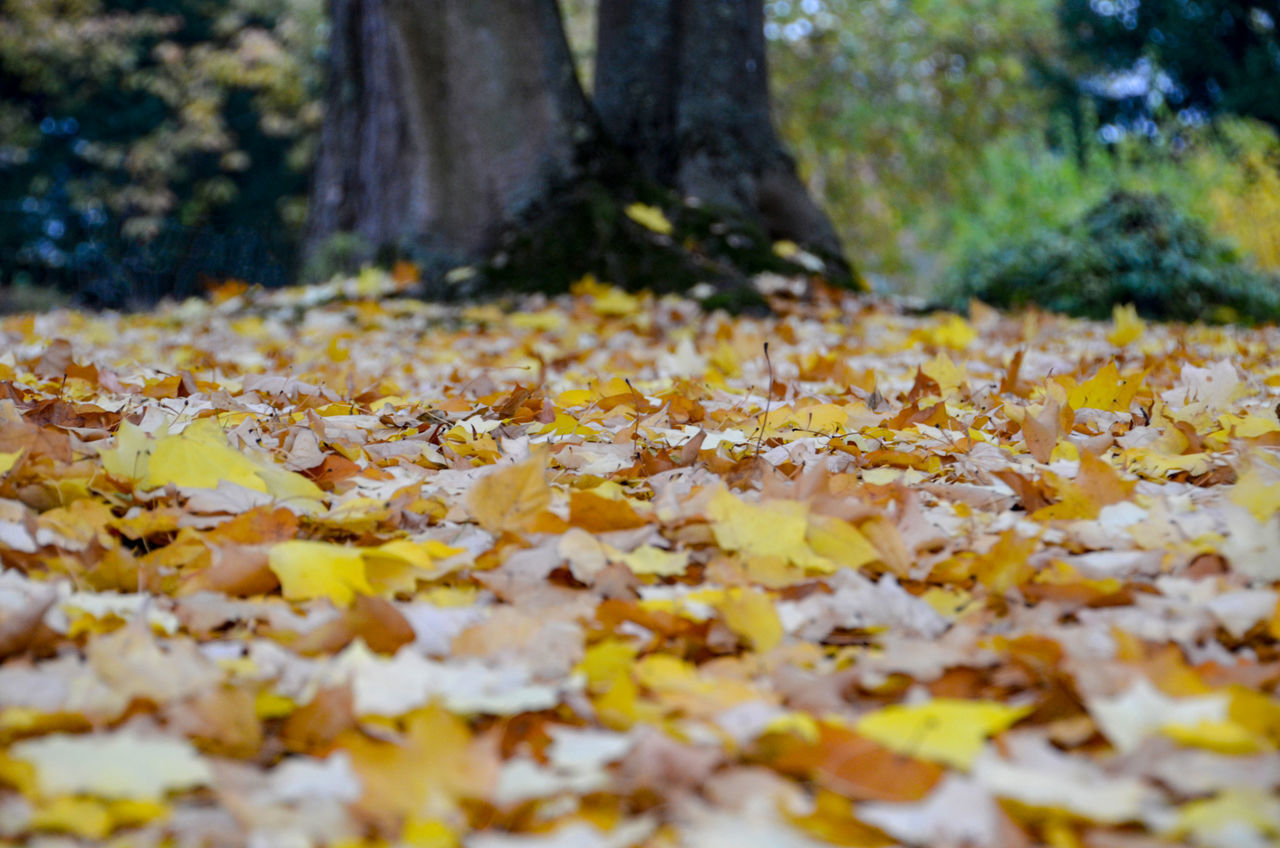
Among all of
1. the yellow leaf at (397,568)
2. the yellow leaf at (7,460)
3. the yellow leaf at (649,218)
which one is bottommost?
the yellow leaf at (397,568)

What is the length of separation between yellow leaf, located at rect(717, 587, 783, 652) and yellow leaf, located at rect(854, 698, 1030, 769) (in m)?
0.20

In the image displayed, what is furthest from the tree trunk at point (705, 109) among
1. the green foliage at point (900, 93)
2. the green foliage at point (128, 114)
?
the green foliage at point (128, 114)

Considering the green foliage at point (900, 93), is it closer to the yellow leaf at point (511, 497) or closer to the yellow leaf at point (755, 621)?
the yellow leaf at point (511, 497)

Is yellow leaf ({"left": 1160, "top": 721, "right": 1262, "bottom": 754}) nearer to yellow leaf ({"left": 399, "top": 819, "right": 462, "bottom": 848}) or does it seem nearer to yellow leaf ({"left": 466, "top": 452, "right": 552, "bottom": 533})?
yellow leaf ({"left": 399, "top": 819, "right": 462, "bottom": 848})

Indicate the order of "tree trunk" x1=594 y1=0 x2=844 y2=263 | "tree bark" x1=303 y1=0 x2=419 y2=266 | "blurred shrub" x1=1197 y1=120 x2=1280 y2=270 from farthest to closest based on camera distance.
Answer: "blurred shrub" x1=1197 y1=120 x2=1280 y2=270 → "tree trunk" x1=594 y1=0 x2=844 y2=263 → "tree bark" x1=303 y1=0 x2=419 y2=266

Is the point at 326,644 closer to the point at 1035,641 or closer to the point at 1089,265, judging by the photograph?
the point at 1035,641

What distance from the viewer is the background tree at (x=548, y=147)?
15.1ft

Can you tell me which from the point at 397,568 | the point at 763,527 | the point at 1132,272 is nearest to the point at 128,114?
the point at 1132,272

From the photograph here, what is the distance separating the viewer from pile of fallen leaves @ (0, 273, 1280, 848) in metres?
0.77

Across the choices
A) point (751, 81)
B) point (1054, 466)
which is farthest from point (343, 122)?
point (1054, 466)

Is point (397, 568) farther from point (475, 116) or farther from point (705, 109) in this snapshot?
point (705, 109)

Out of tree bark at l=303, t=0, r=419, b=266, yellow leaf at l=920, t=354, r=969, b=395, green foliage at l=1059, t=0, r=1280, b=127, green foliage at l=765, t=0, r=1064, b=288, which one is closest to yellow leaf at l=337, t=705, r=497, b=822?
yellow leaf at l=920, t=354, r=969, b=395

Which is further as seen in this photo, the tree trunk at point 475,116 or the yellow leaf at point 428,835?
the tree trunk at point 475,116

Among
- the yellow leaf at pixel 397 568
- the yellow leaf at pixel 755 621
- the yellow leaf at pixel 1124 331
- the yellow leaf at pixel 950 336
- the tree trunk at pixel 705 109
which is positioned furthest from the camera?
the tree trunk at pixel 705 109
